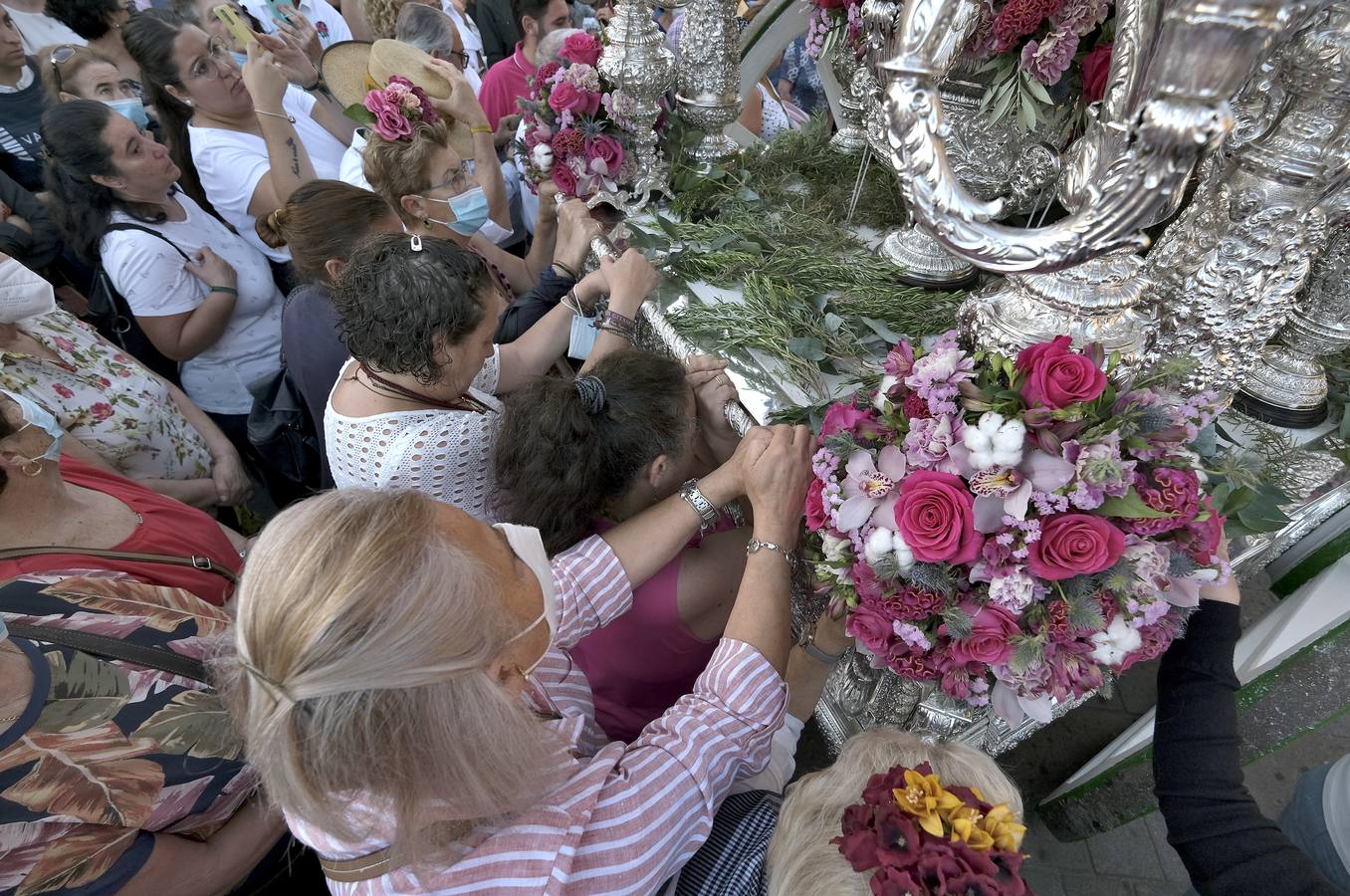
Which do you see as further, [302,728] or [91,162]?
[91,162]

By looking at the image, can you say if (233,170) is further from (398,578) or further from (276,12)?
(398,578)

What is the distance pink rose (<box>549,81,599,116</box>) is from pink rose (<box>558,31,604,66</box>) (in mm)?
119

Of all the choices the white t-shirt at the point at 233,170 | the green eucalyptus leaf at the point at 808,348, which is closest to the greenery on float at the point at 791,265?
the green eucalyptus leaf at the point at 808,348

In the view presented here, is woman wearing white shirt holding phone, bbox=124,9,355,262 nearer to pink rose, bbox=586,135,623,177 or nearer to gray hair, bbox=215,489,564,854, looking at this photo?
pink rose, bbox=586,135,623,177

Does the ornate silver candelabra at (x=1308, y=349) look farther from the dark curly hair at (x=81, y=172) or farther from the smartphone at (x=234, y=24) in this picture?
the smartphone at (x=234, y=24)

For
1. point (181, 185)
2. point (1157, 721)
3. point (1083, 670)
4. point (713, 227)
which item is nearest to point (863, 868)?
point (1083, 670)

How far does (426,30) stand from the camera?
2854 mm

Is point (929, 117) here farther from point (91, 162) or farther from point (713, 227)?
point (91, 162)

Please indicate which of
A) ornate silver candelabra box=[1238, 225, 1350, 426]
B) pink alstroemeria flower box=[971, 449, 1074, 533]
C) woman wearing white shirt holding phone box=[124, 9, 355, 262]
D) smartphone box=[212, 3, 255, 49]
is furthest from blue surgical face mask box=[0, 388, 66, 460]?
ornate silver candelabra box=[1238, 225, 1350, 426]

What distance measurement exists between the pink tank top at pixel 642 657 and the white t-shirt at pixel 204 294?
5.16 ft

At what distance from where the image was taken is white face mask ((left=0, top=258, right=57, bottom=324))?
4.80 feet

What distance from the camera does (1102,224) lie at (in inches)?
28.1

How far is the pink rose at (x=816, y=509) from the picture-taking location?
3.28 feet

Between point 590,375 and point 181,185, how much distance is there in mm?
2276
